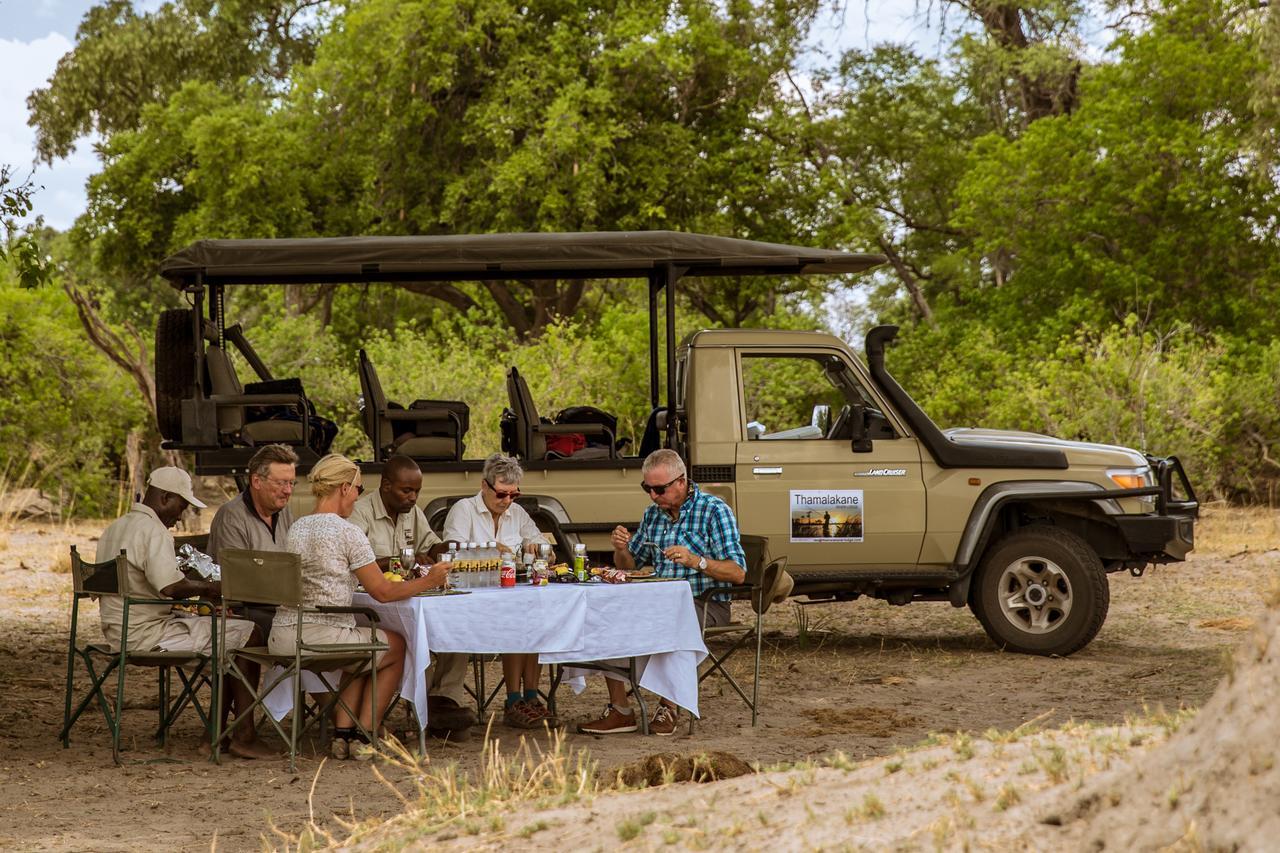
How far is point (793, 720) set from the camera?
7609 millimetres

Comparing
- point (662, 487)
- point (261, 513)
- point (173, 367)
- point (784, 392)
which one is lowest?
point (261, 513)

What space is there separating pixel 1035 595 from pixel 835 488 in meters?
1.40

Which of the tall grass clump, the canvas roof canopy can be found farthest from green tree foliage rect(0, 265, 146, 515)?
the tall grass clump

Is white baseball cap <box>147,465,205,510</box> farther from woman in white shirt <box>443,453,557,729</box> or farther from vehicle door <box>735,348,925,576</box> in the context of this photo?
vehicle door <box>735,348,925,576</box>

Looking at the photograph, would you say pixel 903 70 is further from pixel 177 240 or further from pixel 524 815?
pixel 524 815

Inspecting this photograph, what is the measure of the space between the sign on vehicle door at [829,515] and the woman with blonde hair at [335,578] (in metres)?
3.30

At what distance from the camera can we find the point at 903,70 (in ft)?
87.7

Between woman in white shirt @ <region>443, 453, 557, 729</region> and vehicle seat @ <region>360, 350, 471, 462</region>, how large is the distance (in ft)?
5.14

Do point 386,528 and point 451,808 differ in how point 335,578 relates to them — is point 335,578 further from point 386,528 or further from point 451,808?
point 451,808

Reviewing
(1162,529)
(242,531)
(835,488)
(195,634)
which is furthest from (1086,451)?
(195,634)

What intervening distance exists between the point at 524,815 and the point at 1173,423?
14217 millimetres

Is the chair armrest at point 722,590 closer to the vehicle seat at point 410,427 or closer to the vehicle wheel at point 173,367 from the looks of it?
the vehicle seat at point 410,427

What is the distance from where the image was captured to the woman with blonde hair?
659 cm

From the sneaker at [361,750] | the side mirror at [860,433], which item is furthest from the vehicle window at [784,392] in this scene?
the sneaker at [361,750]
